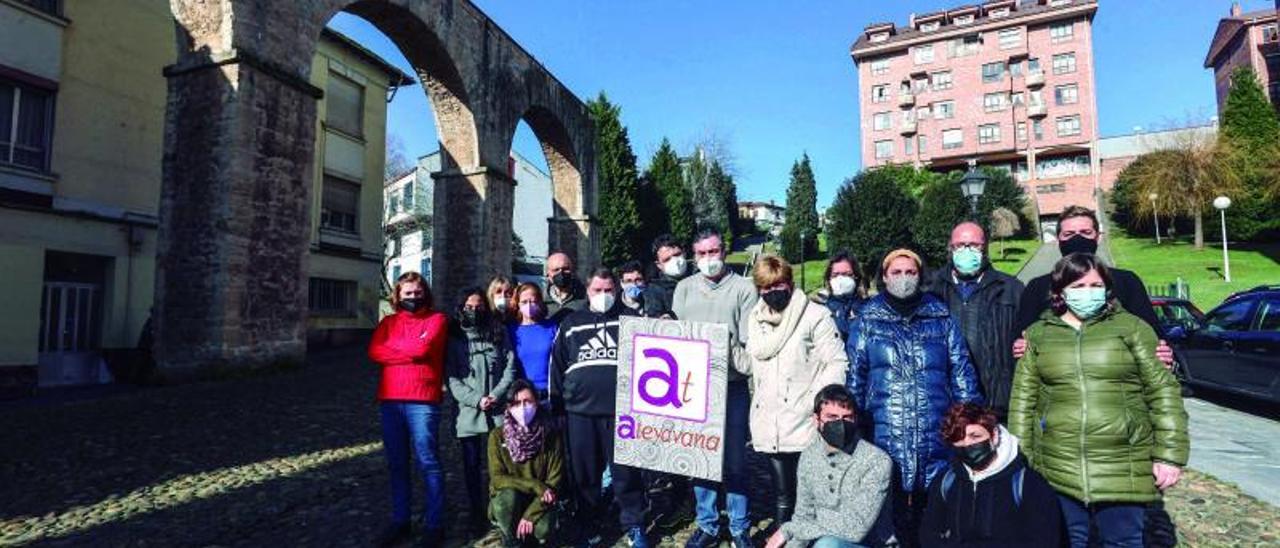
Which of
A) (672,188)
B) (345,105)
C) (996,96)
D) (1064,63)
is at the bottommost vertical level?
(345,105)

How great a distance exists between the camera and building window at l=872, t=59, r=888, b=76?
52484 mm

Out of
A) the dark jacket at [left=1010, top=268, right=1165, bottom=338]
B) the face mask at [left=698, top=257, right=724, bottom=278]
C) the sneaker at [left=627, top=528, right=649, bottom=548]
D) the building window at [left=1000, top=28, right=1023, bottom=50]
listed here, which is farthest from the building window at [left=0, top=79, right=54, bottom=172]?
the building window at [left=1000, top=28, right=1023, bottom=50]

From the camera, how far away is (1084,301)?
2904 mm

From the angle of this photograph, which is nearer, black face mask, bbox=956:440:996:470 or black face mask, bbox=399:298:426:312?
black face mask, bbox=956:440:996:470

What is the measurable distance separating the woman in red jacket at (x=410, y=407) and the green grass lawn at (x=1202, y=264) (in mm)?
25518

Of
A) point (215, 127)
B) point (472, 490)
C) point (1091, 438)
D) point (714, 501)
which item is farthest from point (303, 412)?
point (1091, 438)

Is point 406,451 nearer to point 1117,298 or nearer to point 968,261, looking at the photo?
point 968,261

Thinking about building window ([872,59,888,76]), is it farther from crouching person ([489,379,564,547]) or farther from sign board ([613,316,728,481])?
crouching person ([489,379,564,547])

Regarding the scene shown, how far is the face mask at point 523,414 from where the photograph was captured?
3.90 meters

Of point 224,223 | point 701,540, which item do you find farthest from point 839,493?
point 224,223

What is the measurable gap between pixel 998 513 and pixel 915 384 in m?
0.75

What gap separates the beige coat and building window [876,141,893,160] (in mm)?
52964

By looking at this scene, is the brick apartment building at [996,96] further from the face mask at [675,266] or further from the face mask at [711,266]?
the face mask at [711,266]

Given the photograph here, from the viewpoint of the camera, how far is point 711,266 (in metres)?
4.14
